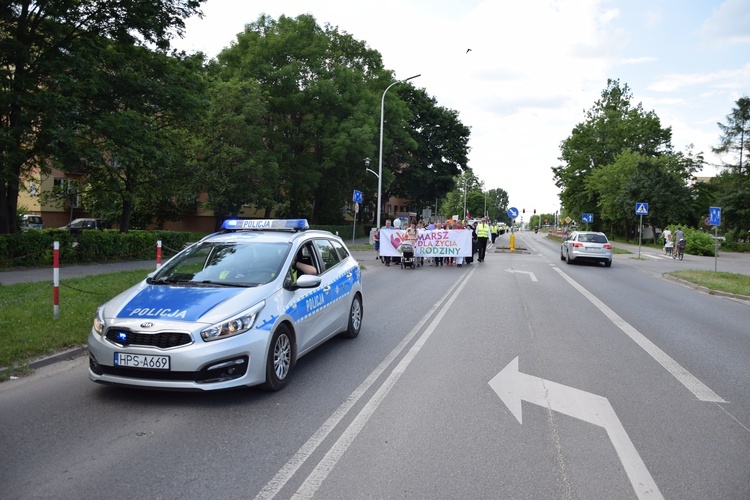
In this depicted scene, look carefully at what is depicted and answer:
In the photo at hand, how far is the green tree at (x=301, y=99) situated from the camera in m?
35.9

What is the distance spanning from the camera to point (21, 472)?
366 cm

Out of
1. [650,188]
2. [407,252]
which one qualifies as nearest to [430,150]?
[650,188]

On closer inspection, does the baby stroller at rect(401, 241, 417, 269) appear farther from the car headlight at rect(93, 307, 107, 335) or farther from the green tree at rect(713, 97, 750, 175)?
the green tree at rect(713, 97, 750, 175)

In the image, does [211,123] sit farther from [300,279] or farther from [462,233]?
[300,279]

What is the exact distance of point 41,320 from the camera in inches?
325

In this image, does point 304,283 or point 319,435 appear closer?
point 319,435

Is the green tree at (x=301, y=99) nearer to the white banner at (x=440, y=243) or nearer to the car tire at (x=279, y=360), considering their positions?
the white banner at (x=440, y=243)

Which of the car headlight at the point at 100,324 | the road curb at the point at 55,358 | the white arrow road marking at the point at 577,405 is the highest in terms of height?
the car headlight at the point at 100,324

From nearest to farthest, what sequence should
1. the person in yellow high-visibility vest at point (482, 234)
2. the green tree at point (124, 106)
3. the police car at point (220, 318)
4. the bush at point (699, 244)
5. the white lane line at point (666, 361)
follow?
1. the police car at point (220, 318)
2. the white lane line at point (666, 361)
3. the green tree at point (124, 106)
4. the person in yellow high-visibility vest at point (482, 234)
5. the bush at point (699, 244)

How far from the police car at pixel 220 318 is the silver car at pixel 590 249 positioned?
2030cm

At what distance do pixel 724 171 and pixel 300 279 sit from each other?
6608 centimetres

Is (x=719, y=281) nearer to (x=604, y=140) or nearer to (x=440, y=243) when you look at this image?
(x=440, y=243)

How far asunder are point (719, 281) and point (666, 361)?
529 inches

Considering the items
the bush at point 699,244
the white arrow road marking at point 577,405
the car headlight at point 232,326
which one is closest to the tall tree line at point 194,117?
the car headlight at point 232,326
